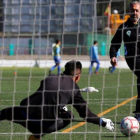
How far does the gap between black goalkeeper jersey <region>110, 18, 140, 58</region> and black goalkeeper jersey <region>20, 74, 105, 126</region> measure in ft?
8.63

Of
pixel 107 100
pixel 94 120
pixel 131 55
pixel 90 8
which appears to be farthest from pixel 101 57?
pixel 94 120

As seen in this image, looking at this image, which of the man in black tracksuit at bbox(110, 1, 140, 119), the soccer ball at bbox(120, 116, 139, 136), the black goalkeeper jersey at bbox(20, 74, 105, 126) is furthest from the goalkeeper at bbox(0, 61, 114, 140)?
the man in black tracksuit at bbox(110, 1, 140, 119)

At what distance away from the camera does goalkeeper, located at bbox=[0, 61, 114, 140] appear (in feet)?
19.3

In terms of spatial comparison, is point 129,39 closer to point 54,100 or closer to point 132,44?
point 132,44

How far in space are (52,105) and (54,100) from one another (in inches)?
2.6

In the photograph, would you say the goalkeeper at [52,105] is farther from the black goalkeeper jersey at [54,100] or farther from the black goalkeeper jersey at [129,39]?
the black goalkeeper jersey at [129,39]

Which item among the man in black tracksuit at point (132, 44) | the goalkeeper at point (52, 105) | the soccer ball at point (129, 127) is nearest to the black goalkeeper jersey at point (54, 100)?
the goalkeeper at point (52, 105)

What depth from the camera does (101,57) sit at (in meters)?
29.4

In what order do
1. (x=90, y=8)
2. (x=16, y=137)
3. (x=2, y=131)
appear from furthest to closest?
(x=90, y=8), (x=2, y=131), (x=16, y=137)

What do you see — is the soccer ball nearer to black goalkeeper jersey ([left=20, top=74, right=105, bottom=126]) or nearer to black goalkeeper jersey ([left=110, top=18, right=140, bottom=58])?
black goalkeeper jersey ([left=20, top=74, right=105, bottom=126])

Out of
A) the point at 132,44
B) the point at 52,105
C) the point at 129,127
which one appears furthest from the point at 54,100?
the point at 132,44

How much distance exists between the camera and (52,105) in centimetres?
589

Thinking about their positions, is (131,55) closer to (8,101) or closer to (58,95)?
(58,95)

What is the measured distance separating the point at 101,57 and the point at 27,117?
2361cm
